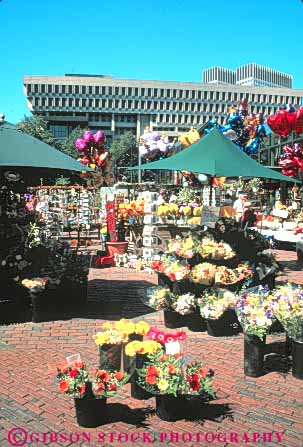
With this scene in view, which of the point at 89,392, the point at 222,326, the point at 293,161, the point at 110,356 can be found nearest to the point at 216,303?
the point at 222,326

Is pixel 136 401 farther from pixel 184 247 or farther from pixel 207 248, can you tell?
pixel 184 247

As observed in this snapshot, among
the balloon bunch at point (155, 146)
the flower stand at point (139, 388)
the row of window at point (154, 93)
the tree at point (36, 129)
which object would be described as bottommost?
the flower stand at point (139, 388)

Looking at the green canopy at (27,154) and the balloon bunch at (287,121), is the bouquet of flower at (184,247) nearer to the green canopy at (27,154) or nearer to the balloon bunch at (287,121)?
the green canopy at (27,154)

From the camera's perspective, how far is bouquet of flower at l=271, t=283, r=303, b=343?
15.4 ft

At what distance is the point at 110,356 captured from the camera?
475cm

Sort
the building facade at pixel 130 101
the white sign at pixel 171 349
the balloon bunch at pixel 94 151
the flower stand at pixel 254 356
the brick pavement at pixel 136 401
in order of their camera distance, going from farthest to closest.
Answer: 1. the building facade at pixel 130 101
2. the balloon bunch at pixel 94 151
3. the flower stand at pixel 254 356
4. the white sign at pixel 171 349
5. the brick pavement at pixel 136 401

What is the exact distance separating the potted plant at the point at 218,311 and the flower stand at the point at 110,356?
161 centimetres

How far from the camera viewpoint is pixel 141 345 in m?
4.31

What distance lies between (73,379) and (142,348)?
28.6 inches

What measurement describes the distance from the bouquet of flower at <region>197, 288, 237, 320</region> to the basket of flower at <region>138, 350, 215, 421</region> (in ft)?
6.40

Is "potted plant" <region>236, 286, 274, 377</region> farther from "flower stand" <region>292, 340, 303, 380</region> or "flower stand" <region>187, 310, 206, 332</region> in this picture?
"flower stand" <region>187, 310, 206, 332</region>

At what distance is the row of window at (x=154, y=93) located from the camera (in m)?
95.6

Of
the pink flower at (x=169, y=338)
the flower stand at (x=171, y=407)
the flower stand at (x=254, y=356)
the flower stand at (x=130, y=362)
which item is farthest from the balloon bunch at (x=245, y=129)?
the flower stand at (x=171, y=407)

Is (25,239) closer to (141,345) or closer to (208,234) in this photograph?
(208,234)
